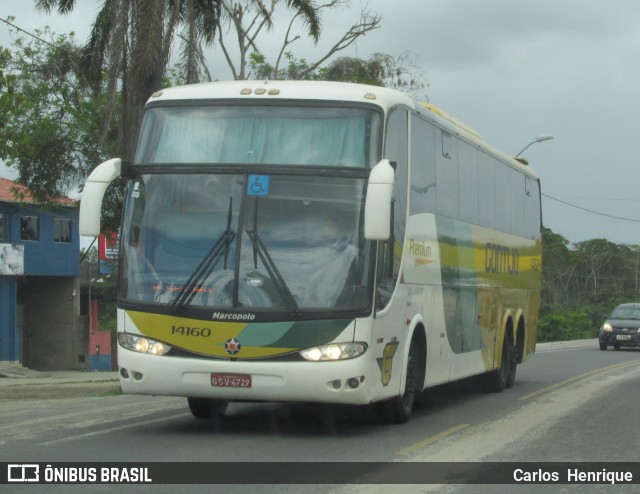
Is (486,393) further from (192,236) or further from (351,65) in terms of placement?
(351,65)

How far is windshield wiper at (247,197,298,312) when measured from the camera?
403 inches

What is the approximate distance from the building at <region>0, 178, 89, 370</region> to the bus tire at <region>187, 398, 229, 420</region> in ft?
102

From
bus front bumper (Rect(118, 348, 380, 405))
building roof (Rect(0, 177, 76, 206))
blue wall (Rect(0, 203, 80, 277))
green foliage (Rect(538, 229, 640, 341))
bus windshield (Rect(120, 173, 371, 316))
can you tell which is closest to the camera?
bus front bumper (Rect(118, 348, 380, 405))

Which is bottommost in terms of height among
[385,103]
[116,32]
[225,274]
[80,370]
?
[80,370]

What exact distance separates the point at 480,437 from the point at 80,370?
38.6 m

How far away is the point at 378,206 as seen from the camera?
9828 millimetres

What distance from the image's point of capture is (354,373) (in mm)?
10172

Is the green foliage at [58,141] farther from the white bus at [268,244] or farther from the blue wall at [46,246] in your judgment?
the white bus at [268,244]

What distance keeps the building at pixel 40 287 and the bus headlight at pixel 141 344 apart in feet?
106

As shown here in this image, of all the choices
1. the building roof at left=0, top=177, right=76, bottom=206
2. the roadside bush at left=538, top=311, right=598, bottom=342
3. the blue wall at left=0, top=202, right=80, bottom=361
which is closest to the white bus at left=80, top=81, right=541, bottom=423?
the building roof at left=0, top=177, right=76, bottom=206

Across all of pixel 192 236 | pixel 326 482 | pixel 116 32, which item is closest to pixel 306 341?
pixel 192 236

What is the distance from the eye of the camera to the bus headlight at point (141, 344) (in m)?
10.5

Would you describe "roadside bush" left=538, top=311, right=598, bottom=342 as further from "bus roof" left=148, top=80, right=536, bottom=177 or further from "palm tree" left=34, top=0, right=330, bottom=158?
"bus roof" left=148, top=80, right=536, bottom=177

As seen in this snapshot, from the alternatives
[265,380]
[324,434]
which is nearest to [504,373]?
[324,434]
